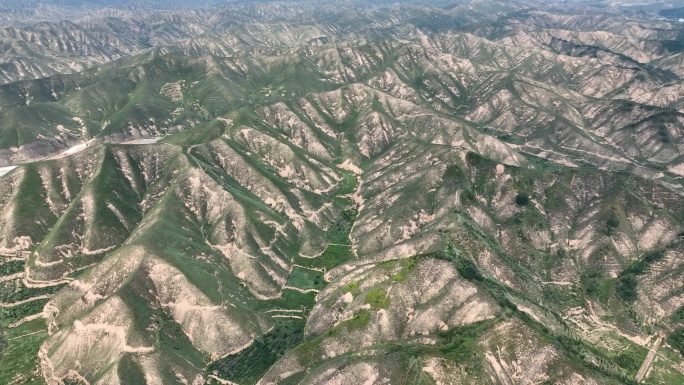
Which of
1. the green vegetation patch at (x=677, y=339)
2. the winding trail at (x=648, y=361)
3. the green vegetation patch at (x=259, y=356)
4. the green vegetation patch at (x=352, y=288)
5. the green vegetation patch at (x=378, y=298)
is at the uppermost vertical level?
the green vegetation patch at (x=352, y=288)

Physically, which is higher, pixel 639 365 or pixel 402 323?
pixel 402 323

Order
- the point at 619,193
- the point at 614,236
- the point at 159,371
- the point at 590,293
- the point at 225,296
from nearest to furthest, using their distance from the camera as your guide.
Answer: the point at 159,371 → the point at 225,296 → the point at 590,293 → the point at 614,236 → the point at 619,193

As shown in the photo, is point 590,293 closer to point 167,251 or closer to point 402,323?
point 402,323

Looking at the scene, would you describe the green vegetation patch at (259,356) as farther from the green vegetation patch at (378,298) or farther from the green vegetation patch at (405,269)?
the green vegetation patch at (405,269)

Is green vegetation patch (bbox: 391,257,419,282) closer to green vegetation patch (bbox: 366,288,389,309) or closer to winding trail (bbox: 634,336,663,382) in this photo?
green vegetation patch (bbox: 366,288,389,309)

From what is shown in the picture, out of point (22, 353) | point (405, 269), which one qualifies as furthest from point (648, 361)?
point (22, 353)

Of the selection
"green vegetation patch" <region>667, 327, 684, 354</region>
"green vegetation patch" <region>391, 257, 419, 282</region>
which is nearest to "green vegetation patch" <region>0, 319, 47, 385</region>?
"green vegetation patch" <region>391, 257, 419, 282</region>

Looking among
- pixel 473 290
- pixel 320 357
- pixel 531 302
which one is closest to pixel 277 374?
pixel 320 357

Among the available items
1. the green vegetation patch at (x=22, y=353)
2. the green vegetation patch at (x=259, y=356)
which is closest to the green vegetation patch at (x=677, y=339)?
the green vegetation patch at (x=259, y=356)
